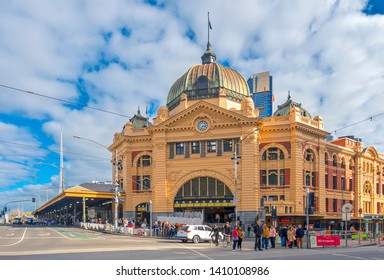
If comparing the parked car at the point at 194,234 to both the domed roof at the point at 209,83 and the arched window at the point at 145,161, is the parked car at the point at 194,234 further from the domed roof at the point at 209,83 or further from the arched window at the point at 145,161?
the domed roof at the point at 209,83

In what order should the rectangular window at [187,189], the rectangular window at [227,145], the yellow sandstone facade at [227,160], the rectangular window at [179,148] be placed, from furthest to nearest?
1. the rectangular window at [179,148]
2. the rectangular window at [187,189]
3. the rectangular window at [227,145]
4. the yellow sandstone facade at [227,160]

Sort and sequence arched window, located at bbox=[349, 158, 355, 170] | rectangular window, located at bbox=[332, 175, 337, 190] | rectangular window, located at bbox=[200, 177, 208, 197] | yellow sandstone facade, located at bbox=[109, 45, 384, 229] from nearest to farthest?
yellow sandstone facade, located at bbox=[109, 45, 384, 229]
rectangular window, located at bbox=[200, 177, 208, 197]
rectangular window, located at bbox=[332, 175, 337, 190]
arched window, located at bbox=[349, 158, 355, 170]

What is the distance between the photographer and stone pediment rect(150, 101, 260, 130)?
5772cm

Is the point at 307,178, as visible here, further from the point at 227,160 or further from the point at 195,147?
the point at 195,147

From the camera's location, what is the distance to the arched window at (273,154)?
58.0 m

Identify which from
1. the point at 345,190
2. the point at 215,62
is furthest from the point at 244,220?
the point at 215,62

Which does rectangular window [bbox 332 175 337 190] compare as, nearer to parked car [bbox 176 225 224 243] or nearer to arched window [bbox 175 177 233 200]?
arched window [bbox 175 177 233 200]

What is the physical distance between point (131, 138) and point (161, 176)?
8596mm

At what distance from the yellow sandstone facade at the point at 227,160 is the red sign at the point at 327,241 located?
2037 centimetres

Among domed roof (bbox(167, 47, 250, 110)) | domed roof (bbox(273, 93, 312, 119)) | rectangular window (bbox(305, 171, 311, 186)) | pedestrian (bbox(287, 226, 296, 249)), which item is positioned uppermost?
domed roof (bbox(167, 47, 250, 110))

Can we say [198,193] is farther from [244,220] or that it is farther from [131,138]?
[131,138]

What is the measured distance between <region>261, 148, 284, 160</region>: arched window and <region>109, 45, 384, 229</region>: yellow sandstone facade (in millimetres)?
128

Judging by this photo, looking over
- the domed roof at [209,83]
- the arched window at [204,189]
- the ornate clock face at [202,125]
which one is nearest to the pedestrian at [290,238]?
the arched window at [204,189]

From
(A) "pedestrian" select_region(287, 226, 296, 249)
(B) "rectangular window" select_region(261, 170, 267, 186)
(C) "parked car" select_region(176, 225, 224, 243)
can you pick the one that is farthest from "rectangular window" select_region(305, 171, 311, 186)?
(A) "pedestrian" select_region(287, 226, 296, 249)
